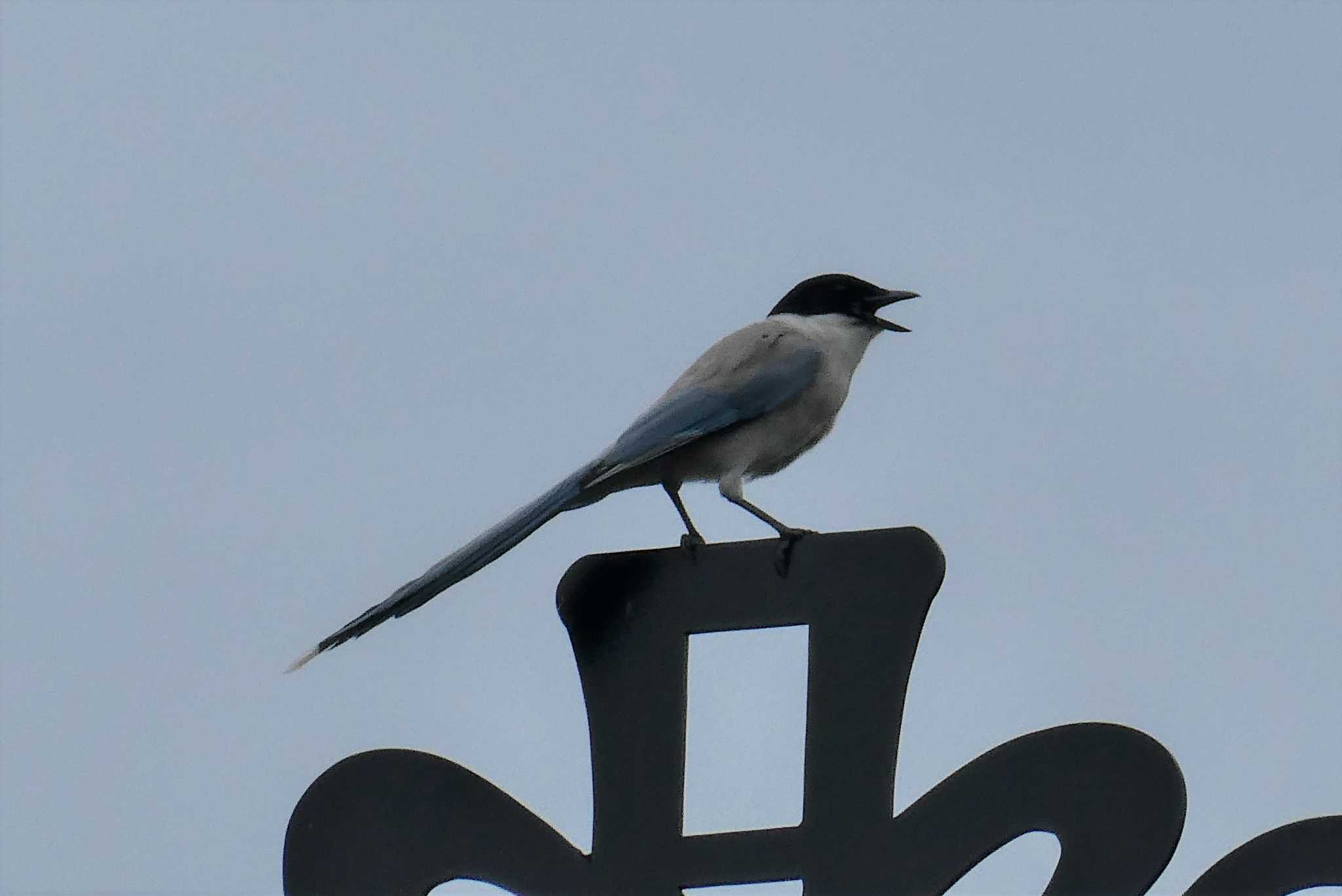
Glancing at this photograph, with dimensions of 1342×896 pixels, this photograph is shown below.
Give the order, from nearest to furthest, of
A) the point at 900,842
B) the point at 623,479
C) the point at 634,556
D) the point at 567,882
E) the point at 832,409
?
the point at 900,842, the point at 567,882, the point at 634,556, the point at 623,479, the point at 832,409

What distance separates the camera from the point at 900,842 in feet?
10.3

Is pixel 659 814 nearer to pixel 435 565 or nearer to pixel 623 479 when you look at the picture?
pixel 435 565

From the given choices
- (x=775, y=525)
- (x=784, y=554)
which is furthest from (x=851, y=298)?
(x=784, y=554)

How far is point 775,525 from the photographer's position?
183 inches

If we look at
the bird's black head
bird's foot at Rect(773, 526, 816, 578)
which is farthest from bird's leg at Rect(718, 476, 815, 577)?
the bird's black head

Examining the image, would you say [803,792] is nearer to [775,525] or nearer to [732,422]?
[775,525]

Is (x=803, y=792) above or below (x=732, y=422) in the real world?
below

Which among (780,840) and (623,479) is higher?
(623,479)

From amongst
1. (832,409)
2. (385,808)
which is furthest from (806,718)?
(832,409)

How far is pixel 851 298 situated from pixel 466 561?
2.16 metres

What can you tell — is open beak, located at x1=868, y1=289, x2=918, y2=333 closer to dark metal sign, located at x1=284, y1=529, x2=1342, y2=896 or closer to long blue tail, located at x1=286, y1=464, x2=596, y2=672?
long blue tail, located at x1=286, y1=464, x2=596, y2=672

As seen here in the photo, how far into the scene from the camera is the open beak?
20.6 ft

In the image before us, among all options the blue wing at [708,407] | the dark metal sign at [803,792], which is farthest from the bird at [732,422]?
the dark metal sign at [803,792]

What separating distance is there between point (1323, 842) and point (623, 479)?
2.64 meters
